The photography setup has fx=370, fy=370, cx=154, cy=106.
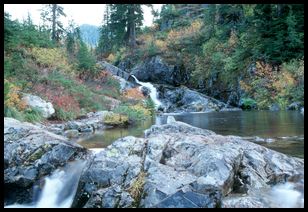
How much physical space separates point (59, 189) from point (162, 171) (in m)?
2.29

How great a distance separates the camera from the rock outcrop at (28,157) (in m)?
7.68

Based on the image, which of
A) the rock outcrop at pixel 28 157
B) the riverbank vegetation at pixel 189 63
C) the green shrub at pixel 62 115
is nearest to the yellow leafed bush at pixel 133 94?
the riverbank vegetation at pixel 189 63

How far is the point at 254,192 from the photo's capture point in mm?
6645

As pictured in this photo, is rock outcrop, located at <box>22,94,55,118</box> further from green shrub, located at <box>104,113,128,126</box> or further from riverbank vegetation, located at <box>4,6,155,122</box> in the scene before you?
green shrub, located at <box>104,113,128,126</box>

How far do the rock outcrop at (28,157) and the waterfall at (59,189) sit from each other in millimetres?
183

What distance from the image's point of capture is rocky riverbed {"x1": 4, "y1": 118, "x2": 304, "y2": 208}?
6.21 meters

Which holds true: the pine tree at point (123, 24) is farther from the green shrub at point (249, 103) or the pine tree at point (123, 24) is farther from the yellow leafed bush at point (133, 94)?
the green shrub at point (249, 103)

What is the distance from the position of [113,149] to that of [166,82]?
1059 inches

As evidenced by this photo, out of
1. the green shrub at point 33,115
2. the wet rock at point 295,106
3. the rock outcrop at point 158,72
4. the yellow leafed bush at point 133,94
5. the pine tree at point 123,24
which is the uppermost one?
the pine tree at point 123,24

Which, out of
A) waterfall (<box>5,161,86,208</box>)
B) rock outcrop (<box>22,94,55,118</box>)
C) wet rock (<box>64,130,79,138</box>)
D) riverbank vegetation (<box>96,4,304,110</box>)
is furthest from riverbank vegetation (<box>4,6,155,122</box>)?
riverbank vegetation (<box>96,4,304,110</box>)

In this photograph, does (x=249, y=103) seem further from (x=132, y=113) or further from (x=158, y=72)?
(x=158, y=72)

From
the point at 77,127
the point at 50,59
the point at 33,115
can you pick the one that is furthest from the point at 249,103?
the point at 33,115

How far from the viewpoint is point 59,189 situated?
760 centimetres

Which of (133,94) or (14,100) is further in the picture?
(133,94)
